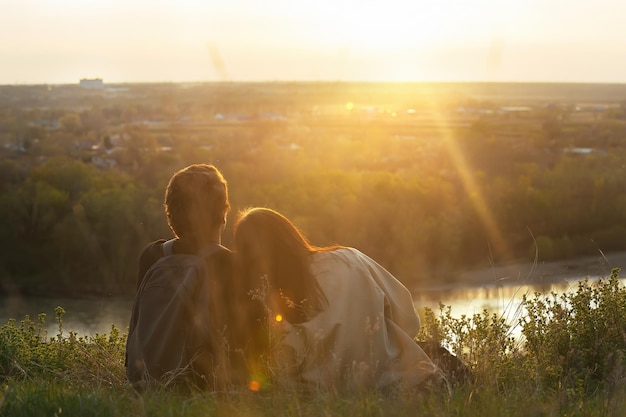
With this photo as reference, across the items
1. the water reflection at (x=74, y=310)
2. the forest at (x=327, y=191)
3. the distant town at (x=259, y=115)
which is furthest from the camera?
the distant town at (x=259, y=115)

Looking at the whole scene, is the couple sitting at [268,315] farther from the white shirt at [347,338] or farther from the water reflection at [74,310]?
the water reflection at [74,310]

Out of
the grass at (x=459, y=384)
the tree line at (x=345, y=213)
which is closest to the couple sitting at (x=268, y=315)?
the grass at (x=459, y=384)

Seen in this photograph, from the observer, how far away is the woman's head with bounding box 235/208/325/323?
3.01m

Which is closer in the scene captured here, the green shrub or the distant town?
the green shrub

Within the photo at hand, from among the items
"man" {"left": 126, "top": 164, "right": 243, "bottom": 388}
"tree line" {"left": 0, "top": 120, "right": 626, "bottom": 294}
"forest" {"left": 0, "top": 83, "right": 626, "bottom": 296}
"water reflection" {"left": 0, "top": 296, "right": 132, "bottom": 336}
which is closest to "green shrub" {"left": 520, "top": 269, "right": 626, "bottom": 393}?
"man" {"left": 126, "top": 164, "right": 243, "bottom": 388}

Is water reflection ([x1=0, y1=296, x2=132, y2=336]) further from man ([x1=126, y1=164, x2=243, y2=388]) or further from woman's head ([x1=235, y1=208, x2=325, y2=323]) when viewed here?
woman's head ([x1=235, y1=208, x2=325, y2=323])

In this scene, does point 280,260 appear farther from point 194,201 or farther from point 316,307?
point 194,201

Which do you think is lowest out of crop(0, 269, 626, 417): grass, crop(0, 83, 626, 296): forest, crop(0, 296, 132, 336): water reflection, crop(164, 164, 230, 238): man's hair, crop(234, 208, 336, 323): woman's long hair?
crop(0, 296, 132, 336): water reflection

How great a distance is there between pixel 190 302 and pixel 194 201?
0.41m

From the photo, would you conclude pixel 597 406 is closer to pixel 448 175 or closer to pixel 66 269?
pixel 66 269

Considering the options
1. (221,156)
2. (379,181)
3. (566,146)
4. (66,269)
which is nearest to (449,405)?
(66,269)

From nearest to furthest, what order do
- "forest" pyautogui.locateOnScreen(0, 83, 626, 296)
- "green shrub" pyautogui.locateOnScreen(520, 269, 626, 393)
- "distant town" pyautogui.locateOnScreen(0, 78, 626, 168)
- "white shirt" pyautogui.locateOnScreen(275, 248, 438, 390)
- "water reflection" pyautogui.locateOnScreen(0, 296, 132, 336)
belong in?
"white shirt" pyautogui.locateOnScreen(275, 248, 438, 390) < "green shrub" pyautogui.locateOnScreen(520, 269, 626, 393) < "water reflection" pyautogui.locateOnScreen(0, 296, 132, 336) < "forest" pyautogui.locateOnScreen(0, 83, 626, 296) < "distant town" pyautogui.locateOnScreen(0, 78, 626, 168)

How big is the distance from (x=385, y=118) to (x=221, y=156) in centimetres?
4005

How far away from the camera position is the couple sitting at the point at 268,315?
Answer: 3.01 m
